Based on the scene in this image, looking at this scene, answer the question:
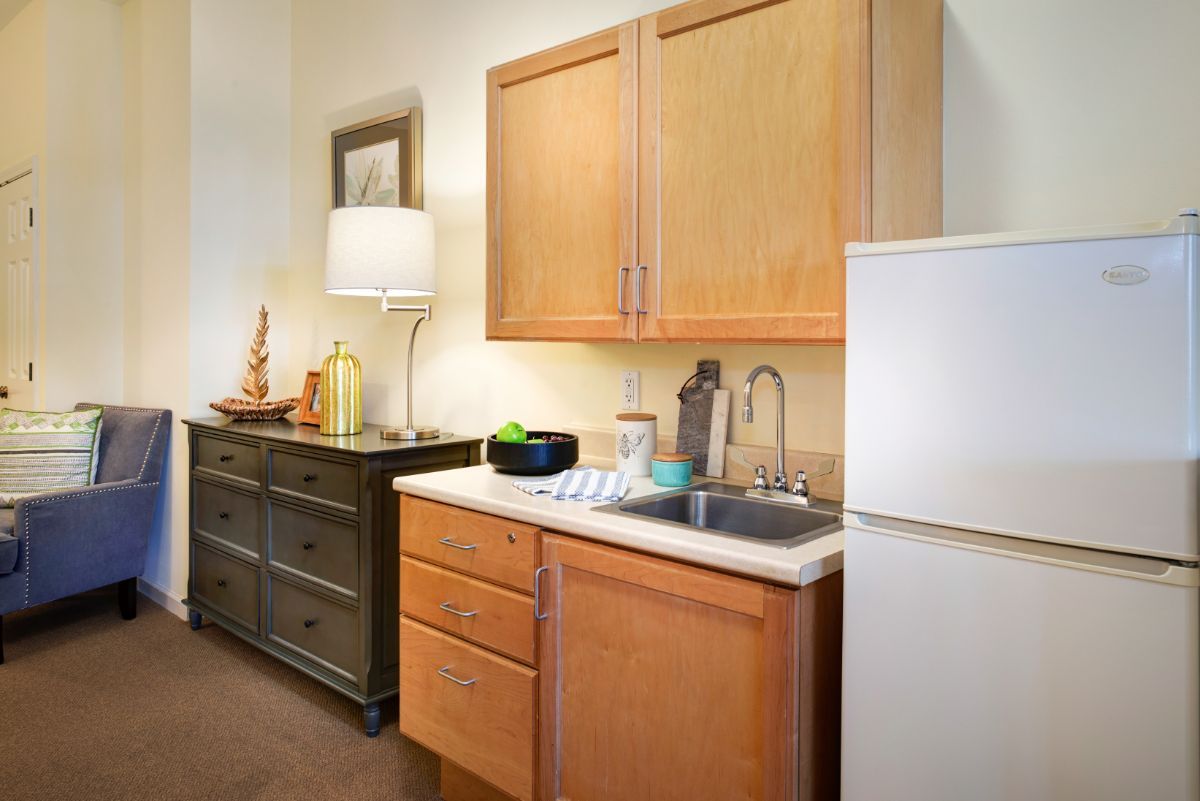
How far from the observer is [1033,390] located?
108cm

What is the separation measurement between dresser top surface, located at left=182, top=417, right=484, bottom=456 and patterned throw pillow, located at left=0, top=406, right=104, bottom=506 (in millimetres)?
569

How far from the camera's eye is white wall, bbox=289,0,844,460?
83.9 inches

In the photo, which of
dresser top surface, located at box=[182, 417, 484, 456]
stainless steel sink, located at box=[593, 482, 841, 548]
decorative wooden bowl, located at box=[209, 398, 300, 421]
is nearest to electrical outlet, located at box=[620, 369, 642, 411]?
stainless steel sink, located at box=[593, 482, 841, 548]

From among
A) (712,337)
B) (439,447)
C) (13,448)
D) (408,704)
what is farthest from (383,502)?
(13,448)

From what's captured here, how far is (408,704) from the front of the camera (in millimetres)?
2117

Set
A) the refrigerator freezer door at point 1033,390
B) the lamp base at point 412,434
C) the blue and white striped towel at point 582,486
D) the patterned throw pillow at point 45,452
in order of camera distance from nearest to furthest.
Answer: the refrigerator freezer door at point 1033,390, the blue and white striped towel at point 582,486, the lamp base at point 412,434, the patterned throw pillow at point 45,452

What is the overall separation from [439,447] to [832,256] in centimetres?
153

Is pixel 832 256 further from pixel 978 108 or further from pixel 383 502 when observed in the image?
pixel 383 502

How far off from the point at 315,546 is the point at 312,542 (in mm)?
22

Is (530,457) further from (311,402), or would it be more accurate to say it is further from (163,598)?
(163,598)

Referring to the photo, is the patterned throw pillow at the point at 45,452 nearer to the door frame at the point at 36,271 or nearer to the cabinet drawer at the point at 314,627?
the door frame at the point at 36,271

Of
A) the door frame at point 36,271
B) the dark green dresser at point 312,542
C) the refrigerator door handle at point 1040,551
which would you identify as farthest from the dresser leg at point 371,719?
the door frame at point 36,271

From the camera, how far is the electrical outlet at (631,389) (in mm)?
2318

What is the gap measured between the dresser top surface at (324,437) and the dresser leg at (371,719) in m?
0.80
